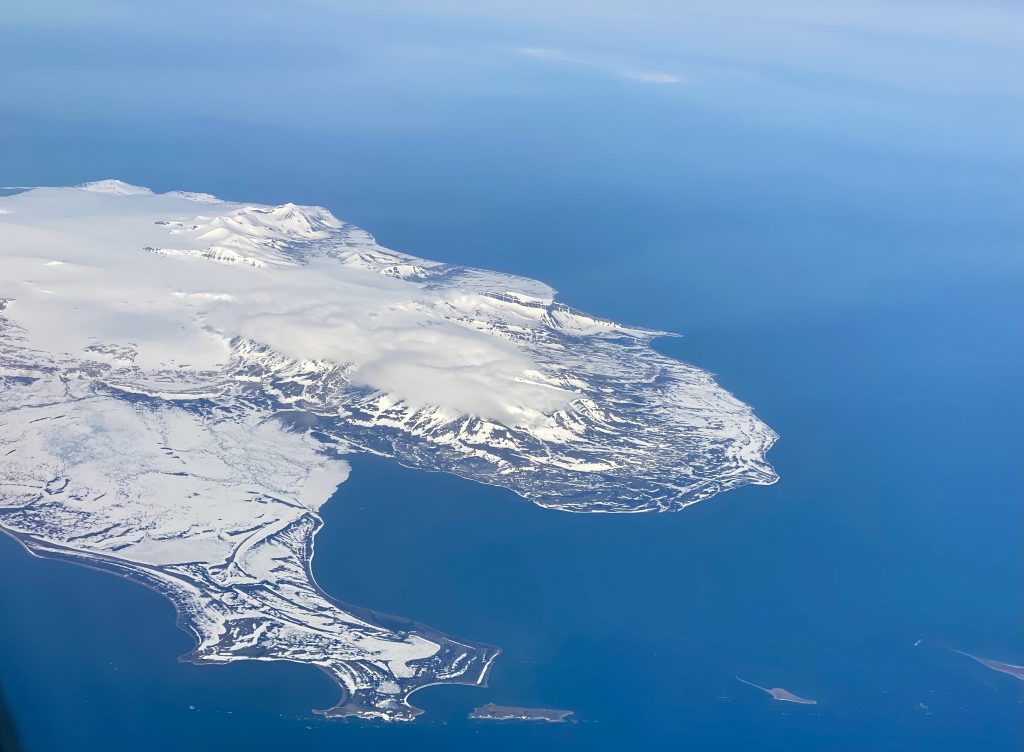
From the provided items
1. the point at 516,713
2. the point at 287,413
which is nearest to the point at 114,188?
the point at 287,413

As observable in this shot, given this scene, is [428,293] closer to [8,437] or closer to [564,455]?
[564,455]

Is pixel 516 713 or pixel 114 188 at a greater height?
pixel 114 188

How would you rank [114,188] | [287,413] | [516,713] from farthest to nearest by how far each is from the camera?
1. [114,188]
2. [287,413]
3. [516,713]

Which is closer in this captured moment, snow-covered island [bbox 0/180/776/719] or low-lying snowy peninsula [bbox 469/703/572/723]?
low-lying snowy peninsula [bbox 469/703/572/723]

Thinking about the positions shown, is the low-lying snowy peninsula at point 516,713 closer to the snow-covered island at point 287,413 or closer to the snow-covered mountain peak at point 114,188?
the snow-covered island at point 287,413

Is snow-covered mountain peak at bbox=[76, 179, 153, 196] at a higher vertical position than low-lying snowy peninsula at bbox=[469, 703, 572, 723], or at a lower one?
higher

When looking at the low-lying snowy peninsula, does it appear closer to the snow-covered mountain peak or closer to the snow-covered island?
the snow-covered island

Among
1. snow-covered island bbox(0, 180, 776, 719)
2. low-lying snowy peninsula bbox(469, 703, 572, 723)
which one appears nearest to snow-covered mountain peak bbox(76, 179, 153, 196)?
snow-covered island bbox(0, 180, 776, 719)

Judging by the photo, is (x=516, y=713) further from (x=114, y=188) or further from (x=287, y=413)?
(x=114, y=188)

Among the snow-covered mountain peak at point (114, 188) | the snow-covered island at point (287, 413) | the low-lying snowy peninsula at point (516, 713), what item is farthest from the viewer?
the snow-covered mountain peak at point (114, 188)

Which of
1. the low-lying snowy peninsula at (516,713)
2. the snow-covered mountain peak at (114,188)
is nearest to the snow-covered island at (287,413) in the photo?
the low-lying snowy peninsula at (516,713)
